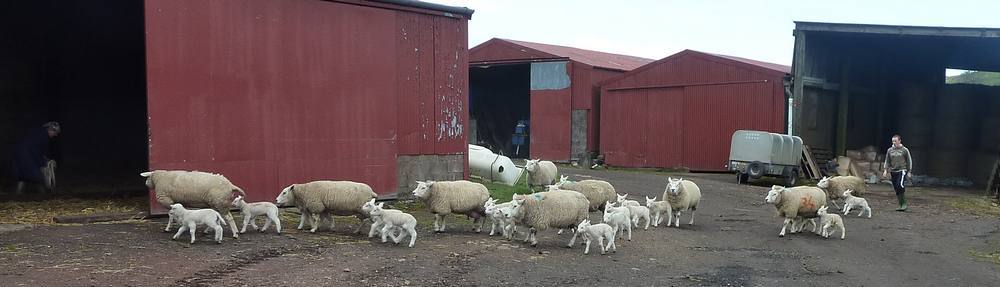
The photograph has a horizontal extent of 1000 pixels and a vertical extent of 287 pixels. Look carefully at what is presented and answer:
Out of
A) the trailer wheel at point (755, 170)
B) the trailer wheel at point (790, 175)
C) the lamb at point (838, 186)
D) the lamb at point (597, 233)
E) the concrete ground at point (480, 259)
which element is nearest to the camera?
the concrete ground at point (480, 259)

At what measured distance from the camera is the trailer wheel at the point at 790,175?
2097 cm

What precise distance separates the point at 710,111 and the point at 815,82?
13.4ft

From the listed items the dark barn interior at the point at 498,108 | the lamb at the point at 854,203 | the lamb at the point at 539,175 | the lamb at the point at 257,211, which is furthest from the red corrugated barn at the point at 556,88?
the lamb at the point at 257,211

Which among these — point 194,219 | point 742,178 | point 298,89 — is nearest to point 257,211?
point 194,219

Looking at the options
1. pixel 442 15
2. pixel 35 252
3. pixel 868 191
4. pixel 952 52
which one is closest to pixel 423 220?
pixel 442 15

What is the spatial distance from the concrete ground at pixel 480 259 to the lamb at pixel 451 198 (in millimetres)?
354

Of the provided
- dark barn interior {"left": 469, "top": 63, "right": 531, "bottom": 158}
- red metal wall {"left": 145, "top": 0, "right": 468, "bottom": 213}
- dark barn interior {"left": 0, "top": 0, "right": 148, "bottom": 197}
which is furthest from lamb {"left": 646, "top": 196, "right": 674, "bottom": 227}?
dark barn interior {"left": 469, "top": 63, "right": 531, "bottom": 158}

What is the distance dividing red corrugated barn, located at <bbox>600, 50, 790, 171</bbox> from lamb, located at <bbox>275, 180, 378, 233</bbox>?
19030 mm

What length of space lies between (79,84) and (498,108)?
2645 centimetres

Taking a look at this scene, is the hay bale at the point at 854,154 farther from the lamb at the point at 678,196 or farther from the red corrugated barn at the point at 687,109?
the lamb at the point at 678,196

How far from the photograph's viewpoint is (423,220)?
1230cm

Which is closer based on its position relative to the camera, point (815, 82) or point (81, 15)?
point (81, 15)

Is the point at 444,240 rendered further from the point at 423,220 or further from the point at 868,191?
the point at 868,191


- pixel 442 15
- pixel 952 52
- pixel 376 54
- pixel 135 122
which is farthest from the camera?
pixel 952 52
